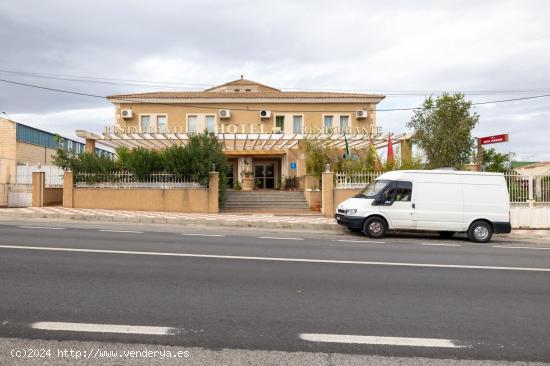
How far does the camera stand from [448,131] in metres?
22.2

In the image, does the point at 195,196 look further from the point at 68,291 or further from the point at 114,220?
the point at 68,291

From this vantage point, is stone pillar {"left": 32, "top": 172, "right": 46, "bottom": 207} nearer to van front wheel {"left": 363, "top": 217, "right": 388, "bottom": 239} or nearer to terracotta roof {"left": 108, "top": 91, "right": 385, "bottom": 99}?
terracotta roof {"left": 108, "top": 91, "right": 385, "bottom": 99}

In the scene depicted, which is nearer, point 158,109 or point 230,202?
point 230,202

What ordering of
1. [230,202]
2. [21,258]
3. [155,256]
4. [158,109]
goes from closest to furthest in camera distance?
[21,258] → [155,256] → [230,202] → [158,109]

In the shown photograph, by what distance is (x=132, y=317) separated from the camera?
457 centimetres

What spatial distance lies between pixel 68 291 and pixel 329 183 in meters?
14.4

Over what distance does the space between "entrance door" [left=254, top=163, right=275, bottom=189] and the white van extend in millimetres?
19604

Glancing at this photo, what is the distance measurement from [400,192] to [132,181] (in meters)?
12.0

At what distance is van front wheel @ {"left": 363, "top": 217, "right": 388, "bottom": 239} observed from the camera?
13.5m

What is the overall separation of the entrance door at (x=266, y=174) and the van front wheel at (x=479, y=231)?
67.4ft

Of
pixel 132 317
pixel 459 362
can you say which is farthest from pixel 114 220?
pixel 459 362

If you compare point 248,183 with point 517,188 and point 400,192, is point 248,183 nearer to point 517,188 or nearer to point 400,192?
point 400,192

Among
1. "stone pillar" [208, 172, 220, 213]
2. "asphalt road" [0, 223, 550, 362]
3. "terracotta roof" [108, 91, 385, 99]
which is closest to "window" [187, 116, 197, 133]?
"terracotta roof" [108, 91, 385, 99]

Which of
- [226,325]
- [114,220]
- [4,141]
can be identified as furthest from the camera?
[4,141]
